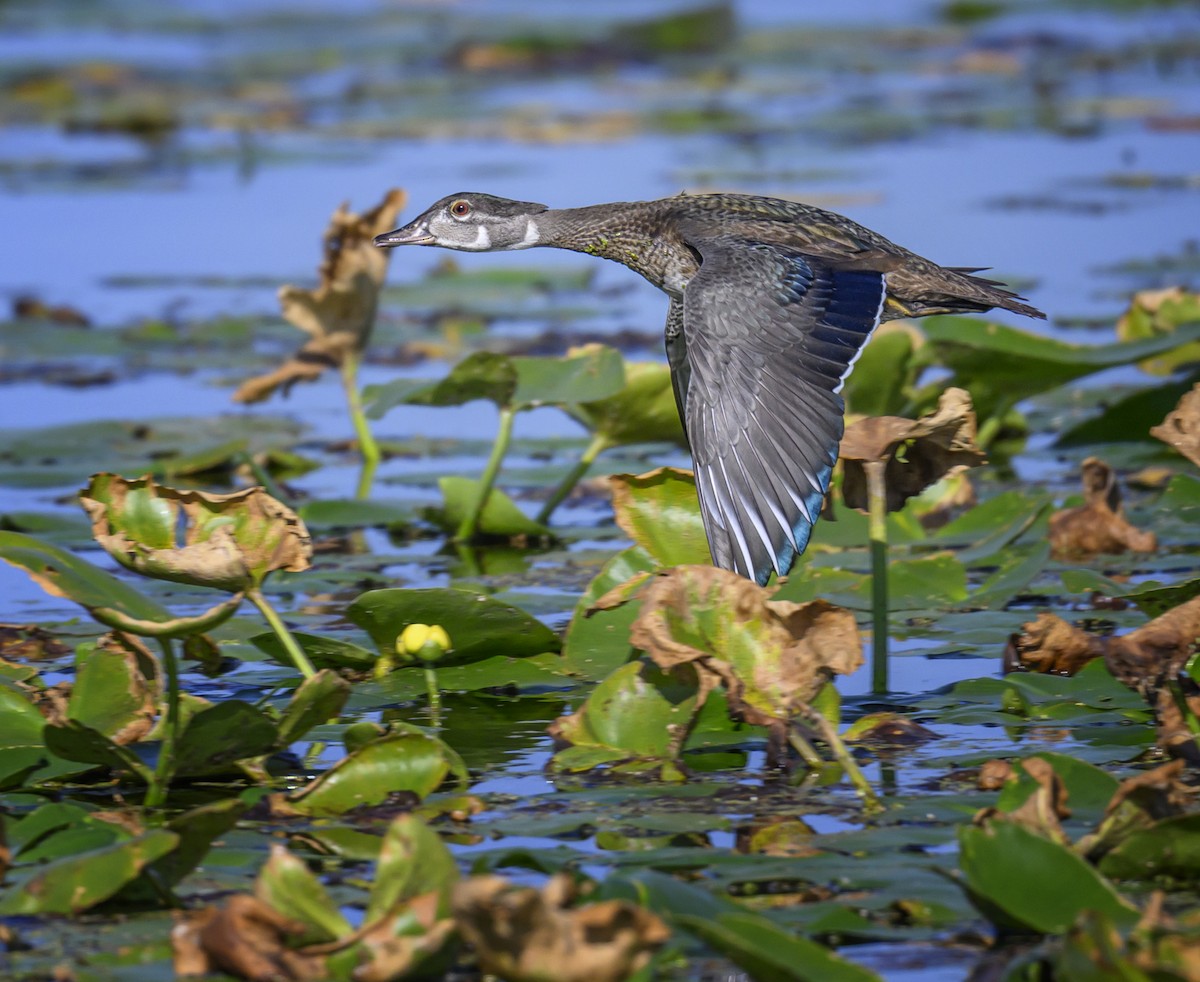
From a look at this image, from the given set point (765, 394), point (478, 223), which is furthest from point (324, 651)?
point (478, 223)

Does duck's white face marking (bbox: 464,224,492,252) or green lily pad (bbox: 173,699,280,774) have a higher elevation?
duck's white face marking (bbox: 464,224,492,252)

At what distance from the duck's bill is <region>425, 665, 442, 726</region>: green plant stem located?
7.19ft

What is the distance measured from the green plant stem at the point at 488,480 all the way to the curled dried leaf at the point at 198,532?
2.15m

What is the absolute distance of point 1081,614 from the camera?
543cm

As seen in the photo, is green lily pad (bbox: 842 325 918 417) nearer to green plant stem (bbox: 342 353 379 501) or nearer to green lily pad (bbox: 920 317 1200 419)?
green lily pad (bbox: 920 317 1200 419)

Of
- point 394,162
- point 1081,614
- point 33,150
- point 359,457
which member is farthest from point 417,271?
point 1081,614

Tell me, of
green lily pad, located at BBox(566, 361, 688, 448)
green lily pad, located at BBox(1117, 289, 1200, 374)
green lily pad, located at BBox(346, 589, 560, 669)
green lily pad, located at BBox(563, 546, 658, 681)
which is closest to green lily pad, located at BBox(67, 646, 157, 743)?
green lily pad, located at BBox(346, 589, 560, 669)

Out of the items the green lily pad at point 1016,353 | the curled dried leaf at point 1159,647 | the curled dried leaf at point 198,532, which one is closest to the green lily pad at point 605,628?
the curled dried leaf at point 198,532

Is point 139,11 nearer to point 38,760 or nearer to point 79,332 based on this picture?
point 79,332

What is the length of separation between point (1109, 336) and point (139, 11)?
17381 mm

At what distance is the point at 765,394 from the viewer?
15.9ft

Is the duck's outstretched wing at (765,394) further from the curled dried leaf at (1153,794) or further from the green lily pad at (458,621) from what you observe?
the curled dried leaf at (1153,794)

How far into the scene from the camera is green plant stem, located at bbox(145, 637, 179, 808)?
3957mm

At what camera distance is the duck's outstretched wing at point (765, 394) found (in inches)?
183
